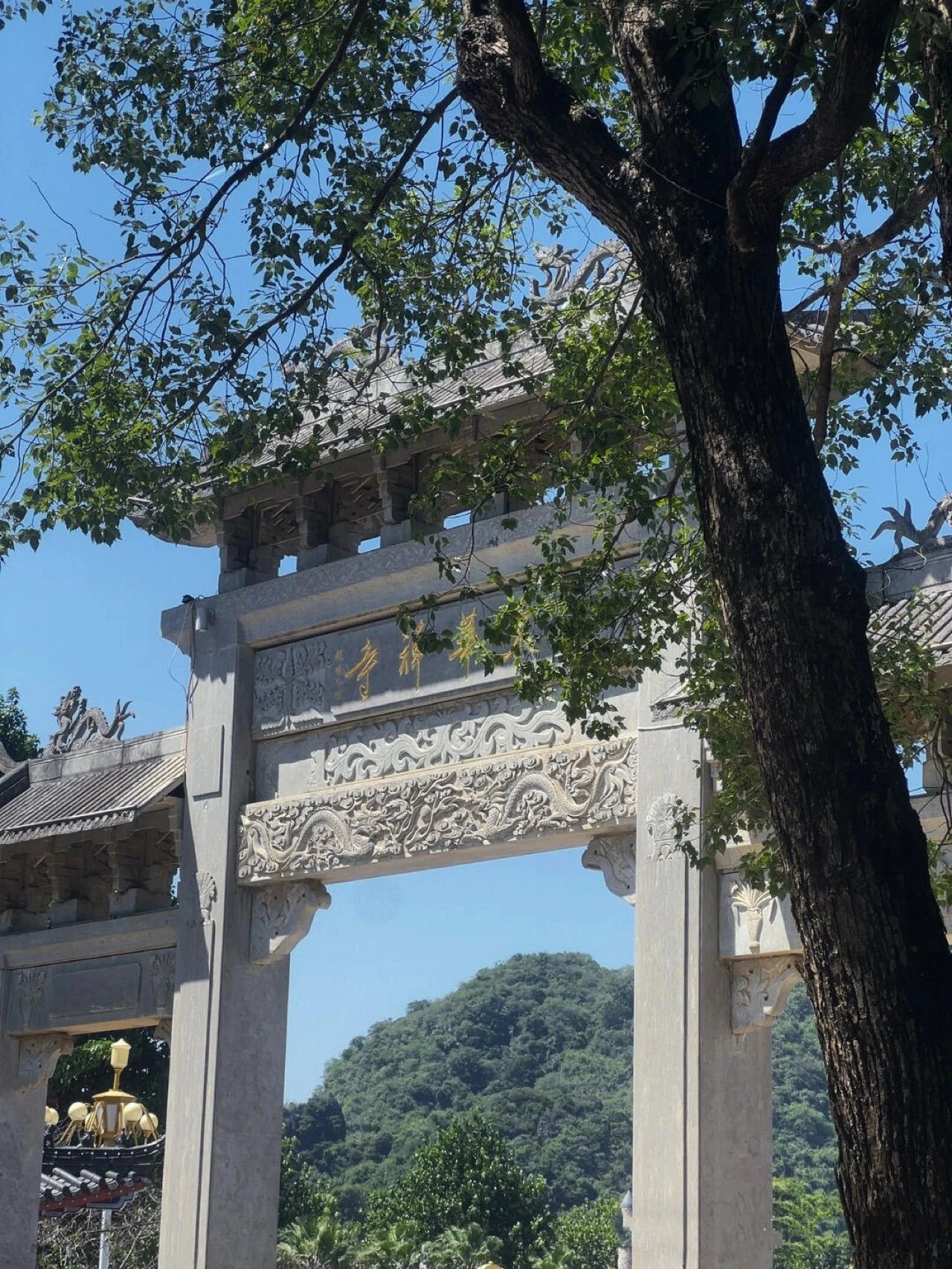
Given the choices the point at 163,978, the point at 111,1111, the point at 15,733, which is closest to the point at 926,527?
the point at 163,978

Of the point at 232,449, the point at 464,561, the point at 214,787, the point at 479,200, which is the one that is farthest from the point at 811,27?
the point at 214,787

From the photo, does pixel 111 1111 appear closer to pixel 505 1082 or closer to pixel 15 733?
pixel 15 733

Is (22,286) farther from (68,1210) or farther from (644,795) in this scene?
(68,1210)

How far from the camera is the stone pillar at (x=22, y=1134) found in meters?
9.80

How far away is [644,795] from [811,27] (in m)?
4.19

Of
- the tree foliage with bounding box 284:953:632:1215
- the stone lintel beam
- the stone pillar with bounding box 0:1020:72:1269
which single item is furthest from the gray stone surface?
the tree foliage with bounding box 284:953:632:1215

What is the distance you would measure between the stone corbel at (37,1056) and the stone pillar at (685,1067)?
411 cm

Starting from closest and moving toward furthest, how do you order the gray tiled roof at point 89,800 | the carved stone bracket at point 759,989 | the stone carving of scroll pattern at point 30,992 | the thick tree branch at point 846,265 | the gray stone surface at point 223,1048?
1. the thick tree branch at point 846,265
2. the carved stone bracket at point 759,989
3. the gray stone surface at point 223,1048
4. the gray tiled roof at point 89,800
5. the stone carving of scroll pattern at point 30,992

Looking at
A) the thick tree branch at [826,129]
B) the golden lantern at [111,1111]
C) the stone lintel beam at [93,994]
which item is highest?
the thick tree branch at [826,129]

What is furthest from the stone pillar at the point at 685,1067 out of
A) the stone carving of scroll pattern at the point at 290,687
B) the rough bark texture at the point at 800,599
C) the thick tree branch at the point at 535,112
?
the rough bark texture at the point at 800,599

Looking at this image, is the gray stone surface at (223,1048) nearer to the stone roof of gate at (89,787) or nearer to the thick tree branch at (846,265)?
the stone roof of gate at (89,787)

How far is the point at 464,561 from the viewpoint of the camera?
7.80 metres

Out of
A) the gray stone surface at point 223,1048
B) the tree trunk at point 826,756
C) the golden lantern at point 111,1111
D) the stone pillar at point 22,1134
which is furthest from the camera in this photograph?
the golden lantern at point 111,1111

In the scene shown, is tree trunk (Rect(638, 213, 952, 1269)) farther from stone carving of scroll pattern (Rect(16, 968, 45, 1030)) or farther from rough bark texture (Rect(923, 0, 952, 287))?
stone carving of scroll pattern (Rect(16, 968, 45, 1030))
